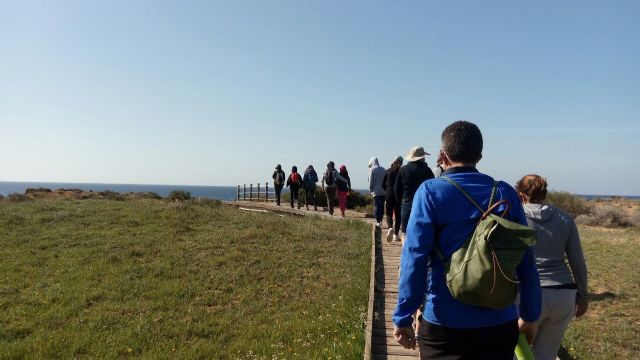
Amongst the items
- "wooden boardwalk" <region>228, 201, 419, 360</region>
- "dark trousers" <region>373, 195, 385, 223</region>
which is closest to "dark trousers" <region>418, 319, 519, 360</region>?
"wooden boardwalk" <region>228, 201, 419, 360</region>

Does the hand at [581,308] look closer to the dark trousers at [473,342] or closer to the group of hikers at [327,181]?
the dark trousers at [473,342]

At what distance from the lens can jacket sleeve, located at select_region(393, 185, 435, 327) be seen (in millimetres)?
2578

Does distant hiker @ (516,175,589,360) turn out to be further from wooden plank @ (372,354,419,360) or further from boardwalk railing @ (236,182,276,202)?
boardwalk railing @ (236,182,276,202)

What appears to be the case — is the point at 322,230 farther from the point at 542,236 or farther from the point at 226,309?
the point at 542,236

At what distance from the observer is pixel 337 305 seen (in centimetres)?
841

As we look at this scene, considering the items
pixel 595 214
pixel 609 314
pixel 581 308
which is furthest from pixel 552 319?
pixel 595 214

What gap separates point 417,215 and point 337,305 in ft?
20.1

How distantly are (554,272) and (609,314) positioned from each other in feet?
19.5

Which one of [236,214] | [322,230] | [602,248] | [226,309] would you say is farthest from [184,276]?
[602,248]

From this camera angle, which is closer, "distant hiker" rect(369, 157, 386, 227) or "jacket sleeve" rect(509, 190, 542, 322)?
"jacket sleeve" rect(509, 190, 542, 322)

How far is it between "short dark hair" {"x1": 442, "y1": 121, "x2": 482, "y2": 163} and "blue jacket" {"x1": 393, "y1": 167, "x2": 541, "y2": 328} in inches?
5.8

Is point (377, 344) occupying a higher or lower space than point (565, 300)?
lower

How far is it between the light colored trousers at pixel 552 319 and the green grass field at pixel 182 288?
105 inches

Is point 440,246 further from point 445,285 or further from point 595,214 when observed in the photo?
point 595,214
